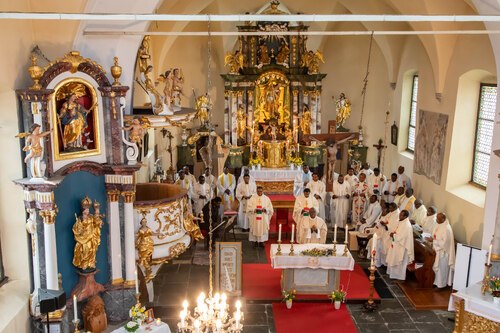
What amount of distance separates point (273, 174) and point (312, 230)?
6.14m

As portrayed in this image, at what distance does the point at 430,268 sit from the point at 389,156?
29.3 ft

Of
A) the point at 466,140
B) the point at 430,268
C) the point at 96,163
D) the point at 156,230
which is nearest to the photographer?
the point at 96,163

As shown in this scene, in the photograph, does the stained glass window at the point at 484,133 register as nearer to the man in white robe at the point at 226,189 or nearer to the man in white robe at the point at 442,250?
the man in white robe at the point at 442,250

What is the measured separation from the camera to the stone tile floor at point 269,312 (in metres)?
11.1

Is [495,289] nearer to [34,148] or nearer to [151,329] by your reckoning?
[151,329]

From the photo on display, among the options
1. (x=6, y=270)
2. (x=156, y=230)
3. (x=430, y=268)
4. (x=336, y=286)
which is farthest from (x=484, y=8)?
(x=6, y=270)

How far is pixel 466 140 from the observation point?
1523 cm

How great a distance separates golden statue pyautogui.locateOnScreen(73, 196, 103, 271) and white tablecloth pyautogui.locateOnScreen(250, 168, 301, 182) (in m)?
→ 10.7

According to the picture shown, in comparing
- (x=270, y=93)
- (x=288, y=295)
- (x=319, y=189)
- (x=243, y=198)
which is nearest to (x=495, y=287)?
(x=288, y=295)

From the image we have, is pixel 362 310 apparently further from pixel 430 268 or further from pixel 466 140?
pixel 466 140

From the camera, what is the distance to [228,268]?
12.2m

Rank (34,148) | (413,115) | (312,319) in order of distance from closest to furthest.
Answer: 1. (34,148)
2. (312,319)
3. (413,115)

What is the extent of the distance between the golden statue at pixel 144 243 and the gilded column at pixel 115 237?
0.37m

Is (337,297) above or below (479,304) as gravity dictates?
below
